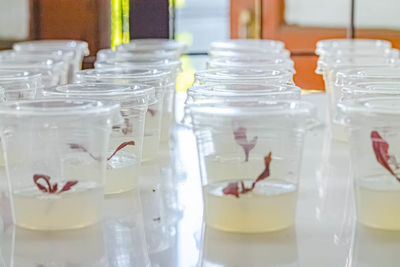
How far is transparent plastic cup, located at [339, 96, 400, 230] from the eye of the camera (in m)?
1.30

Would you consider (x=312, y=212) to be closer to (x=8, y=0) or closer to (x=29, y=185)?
(x=29, y=185)

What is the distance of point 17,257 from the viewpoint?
4.02ft

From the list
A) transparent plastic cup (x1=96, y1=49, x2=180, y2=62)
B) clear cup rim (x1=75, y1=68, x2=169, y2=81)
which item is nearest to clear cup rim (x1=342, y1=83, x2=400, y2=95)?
clear cup rim (x1=75, y1=68, x2=169, y2=81)

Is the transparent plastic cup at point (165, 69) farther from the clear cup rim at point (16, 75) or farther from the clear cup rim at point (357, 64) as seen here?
the clear cup rim at point (357, 64)

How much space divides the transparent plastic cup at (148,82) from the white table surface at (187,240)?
1.01ft

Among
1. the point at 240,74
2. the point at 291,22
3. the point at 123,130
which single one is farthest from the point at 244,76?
the point at 291,22

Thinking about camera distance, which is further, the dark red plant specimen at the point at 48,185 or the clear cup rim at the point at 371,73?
the clear cup rim at the point at 371,73

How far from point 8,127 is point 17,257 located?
0.76 feet

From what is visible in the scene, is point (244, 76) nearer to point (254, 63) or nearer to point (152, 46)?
point (254, 63)

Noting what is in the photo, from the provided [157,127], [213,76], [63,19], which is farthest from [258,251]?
[63,19]

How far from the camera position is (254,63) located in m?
2.18

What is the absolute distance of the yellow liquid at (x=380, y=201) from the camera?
131 cm

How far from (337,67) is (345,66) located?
2 centimetres

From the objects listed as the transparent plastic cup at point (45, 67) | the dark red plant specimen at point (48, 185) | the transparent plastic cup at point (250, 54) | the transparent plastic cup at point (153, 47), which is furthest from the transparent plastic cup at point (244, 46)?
the dark red plant specimen at point (48, 185)
